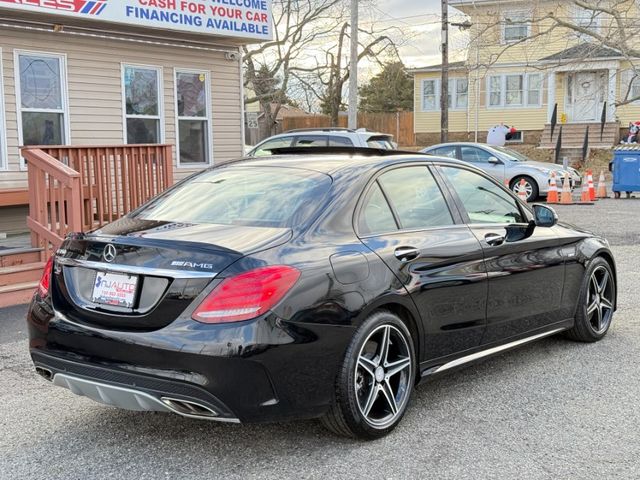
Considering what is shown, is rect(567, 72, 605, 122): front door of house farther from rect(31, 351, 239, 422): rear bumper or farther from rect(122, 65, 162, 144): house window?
rect(31, 351, 239, 422): rear bumper

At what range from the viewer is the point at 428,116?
116ft

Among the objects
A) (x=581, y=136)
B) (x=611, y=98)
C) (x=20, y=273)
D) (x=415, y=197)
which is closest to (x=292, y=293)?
(x=415, y=197)

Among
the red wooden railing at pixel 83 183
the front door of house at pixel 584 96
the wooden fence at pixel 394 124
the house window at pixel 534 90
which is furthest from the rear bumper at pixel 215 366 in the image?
the wooden fence at pixel 394 124

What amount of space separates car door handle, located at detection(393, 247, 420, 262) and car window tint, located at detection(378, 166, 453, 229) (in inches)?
7.6

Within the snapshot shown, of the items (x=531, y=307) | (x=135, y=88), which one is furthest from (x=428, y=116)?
(x=531, y=307)

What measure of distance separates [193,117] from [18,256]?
5894mm

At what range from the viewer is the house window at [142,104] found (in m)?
12.1

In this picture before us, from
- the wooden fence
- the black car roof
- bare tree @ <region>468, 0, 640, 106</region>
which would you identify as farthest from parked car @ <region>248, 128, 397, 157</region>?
the wooden fence

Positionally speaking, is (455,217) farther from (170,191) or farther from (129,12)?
(129,12)

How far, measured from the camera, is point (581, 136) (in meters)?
30.7

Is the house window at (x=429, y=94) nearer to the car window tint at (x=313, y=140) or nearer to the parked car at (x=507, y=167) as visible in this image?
the parked car at (x=507, y=167)

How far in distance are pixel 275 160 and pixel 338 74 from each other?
29446mm

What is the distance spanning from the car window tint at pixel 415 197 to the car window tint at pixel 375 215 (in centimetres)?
7

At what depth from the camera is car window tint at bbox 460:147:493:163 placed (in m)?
18.8
